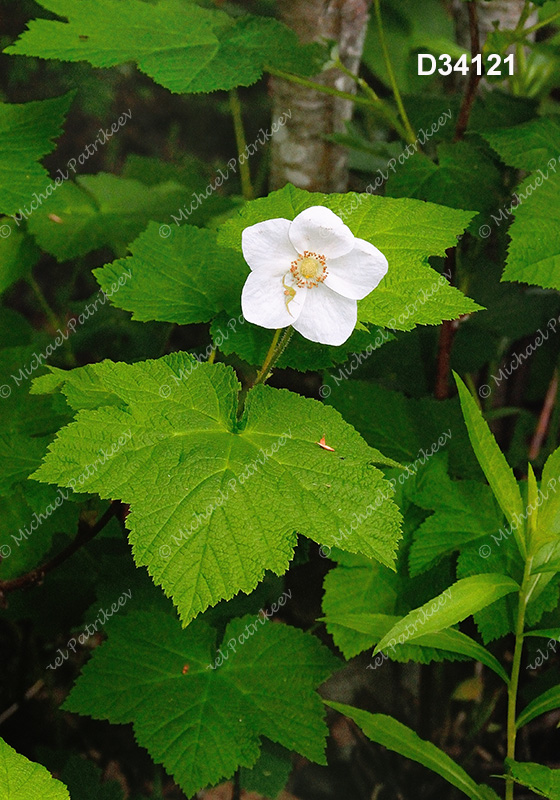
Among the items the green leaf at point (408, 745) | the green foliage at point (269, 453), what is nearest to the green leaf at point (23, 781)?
the green foliage at point (269, 453)

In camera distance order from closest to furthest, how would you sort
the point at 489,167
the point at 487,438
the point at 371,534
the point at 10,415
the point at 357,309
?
1. the point at 371,534
2. the point at 357,309
3. the point at 487,438
4. the point at 10,415
5. the point at 489,167

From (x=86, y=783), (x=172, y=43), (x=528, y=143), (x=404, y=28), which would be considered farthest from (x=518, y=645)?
(x=404, y=28)

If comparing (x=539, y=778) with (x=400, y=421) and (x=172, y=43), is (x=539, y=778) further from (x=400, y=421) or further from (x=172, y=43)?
(x=172, y=43)

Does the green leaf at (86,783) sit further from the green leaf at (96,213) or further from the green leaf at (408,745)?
the green leaf at (96,213)

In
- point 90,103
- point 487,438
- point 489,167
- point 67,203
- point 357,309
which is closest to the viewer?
point 357,309

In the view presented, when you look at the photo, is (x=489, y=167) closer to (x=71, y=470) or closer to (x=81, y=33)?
(x=81, y=33)

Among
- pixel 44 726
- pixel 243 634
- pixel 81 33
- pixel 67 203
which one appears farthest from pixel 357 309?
pixel 44 726
